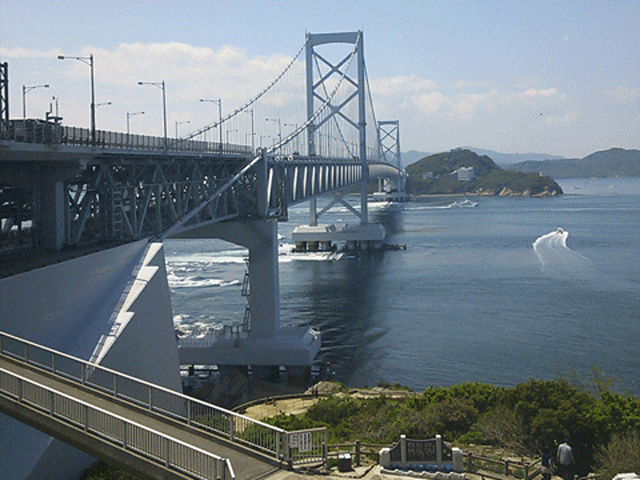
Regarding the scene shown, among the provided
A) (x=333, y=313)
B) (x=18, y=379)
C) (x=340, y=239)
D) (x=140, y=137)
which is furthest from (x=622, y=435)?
(x=340, y=239)

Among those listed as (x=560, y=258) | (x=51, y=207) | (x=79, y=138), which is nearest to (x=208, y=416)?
(x=51, y=207)

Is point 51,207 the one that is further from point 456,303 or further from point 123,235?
point 456,303

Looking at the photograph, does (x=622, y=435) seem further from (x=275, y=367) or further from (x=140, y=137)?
(x=275, y=367)

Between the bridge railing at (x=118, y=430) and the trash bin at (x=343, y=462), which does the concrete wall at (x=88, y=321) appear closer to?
the bridge railing at (x=118, y=430)

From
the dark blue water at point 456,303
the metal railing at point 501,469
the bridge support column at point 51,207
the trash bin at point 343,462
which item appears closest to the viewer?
the trash bin at point 343,462

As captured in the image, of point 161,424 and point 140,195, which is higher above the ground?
point 140,195

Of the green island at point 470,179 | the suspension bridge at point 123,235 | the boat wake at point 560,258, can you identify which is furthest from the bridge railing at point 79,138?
the green island at point 470,179
